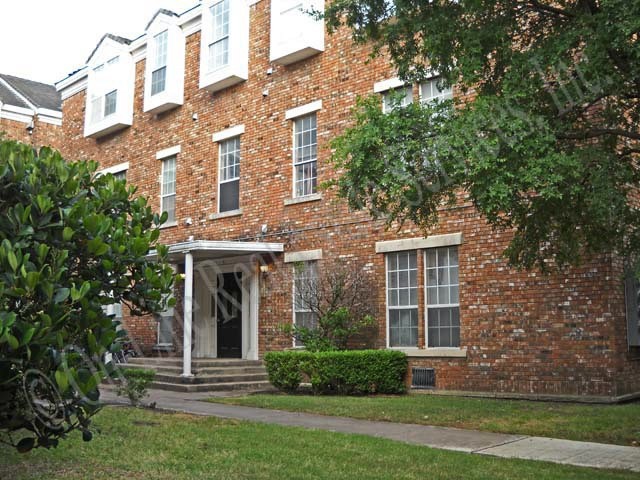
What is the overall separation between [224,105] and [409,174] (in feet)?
39.6

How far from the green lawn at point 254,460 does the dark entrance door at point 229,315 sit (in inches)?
377

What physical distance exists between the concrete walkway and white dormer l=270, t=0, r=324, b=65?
8.88 metres

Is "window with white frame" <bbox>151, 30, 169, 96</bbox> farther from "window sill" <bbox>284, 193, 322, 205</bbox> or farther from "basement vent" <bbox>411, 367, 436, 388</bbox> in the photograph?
"basement vent" <bbox>411, 367, 436, 388</bbox>

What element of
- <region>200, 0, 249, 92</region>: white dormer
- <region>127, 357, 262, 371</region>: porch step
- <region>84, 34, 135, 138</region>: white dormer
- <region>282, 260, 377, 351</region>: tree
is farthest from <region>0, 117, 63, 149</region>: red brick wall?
<region>282, 260, 377, 351</region>: tree

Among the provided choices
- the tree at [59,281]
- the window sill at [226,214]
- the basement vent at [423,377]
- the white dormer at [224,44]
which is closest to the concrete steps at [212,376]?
the basement vent at [423,377]

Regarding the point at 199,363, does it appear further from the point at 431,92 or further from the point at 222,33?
the point at 222,33

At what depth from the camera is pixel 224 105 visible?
1977cm

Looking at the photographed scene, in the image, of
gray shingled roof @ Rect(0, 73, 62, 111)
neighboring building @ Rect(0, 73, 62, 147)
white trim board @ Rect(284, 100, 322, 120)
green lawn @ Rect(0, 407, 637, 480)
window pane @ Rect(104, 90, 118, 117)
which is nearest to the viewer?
green lawn @ Rect(0, 407, 637, 480)

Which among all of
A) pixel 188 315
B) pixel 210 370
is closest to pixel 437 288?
pixel 210 370

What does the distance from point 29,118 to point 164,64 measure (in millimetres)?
13254

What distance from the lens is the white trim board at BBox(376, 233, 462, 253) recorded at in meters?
14.3

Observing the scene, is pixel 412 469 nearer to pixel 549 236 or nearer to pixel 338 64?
pixel 549 236

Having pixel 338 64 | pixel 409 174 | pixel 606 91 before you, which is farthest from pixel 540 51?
pixel 338 64

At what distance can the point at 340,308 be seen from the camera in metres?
15.5
